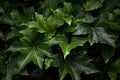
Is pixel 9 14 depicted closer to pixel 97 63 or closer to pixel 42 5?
pixel 42 5

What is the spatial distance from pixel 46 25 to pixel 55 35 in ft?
0.33

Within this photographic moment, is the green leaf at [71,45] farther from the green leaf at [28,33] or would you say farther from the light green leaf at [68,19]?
the green leaf at [28,33]

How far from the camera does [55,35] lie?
6.35 feet

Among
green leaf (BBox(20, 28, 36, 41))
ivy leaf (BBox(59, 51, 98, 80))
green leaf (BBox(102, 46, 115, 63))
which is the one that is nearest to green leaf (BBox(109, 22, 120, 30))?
green leaf (BBox(102, 46, 115, 63))

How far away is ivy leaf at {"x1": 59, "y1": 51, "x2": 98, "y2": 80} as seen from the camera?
6.06 ft

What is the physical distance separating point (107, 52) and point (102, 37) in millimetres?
122

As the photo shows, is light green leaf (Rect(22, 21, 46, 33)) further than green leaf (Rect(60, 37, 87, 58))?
Yes

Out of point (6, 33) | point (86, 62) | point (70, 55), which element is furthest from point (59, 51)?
point (6, 33)

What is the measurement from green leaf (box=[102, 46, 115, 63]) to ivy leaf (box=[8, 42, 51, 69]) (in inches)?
15.2

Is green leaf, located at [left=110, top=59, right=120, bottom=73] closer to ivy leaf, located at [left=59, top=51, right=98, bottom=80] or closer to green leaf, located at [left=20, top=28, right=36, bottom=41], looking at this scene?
ivy leaf, located at [left=59, top=51, right=98, bottom=80]

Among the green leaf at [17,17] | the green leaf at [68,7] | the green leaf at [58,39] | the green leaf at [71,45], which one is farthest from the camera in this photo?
the green leaf at [17,17]

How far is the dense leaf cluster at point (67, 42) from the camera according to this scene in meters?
1.85

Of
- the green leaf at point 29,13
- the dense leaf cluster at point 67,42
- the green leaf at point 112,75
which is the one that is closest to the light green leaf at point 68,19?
the dense leaf cluster at point 67,42

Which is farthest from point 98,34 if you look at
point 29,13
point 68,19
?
point 29,13
